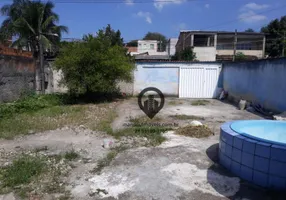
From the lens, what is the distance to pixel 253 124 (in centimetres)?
464

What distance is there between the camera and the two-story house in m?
24.2

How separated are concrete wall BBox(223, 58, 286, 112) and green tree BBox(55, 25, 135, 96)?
5.65 metres

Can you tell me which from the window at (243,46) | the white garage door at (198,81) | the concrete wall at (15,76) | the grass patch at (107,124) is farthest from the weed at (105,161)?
the window at (243,46)

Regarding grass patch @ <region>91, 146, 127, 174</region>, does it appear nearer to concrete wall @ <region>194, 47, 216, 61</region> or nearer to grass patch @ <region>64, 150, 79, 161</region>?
grass patch @ <region>64, 150, 79, 161</region>

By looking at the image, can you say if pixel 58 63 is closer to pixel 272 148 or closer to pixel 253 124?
pixel 253 124

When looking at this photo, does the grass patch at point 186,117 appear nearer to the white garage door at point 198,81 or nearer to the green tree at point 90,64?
the green tree at point 90,64

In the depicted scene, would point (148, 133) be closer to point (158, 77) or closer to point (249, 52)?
point (158, 77)

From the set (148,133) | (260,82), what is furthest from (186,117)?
(260,82)

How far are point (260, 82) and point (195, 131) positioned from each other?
523 cm

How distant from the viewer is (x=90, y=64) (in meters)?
10.0

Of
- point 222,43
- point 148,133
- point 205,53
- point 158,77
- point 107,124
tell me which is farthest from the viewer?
point 222,43

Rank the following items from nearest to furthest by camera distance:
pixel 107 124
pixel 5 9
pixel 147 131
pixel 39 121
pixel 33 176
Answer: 1. pixel 33 176
2. pixel 147 131
3. pixel 107 124
4. pixel 39 121
5. pixel 5 9

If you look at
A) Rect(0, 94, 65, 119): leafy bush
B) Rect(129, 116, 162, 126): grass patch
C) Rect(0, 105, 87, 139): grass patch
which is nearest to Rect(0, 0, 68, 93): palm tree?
Rect(0, 94, 65, 119): leafy bush

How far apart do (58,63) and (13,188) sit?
7.73 meters
